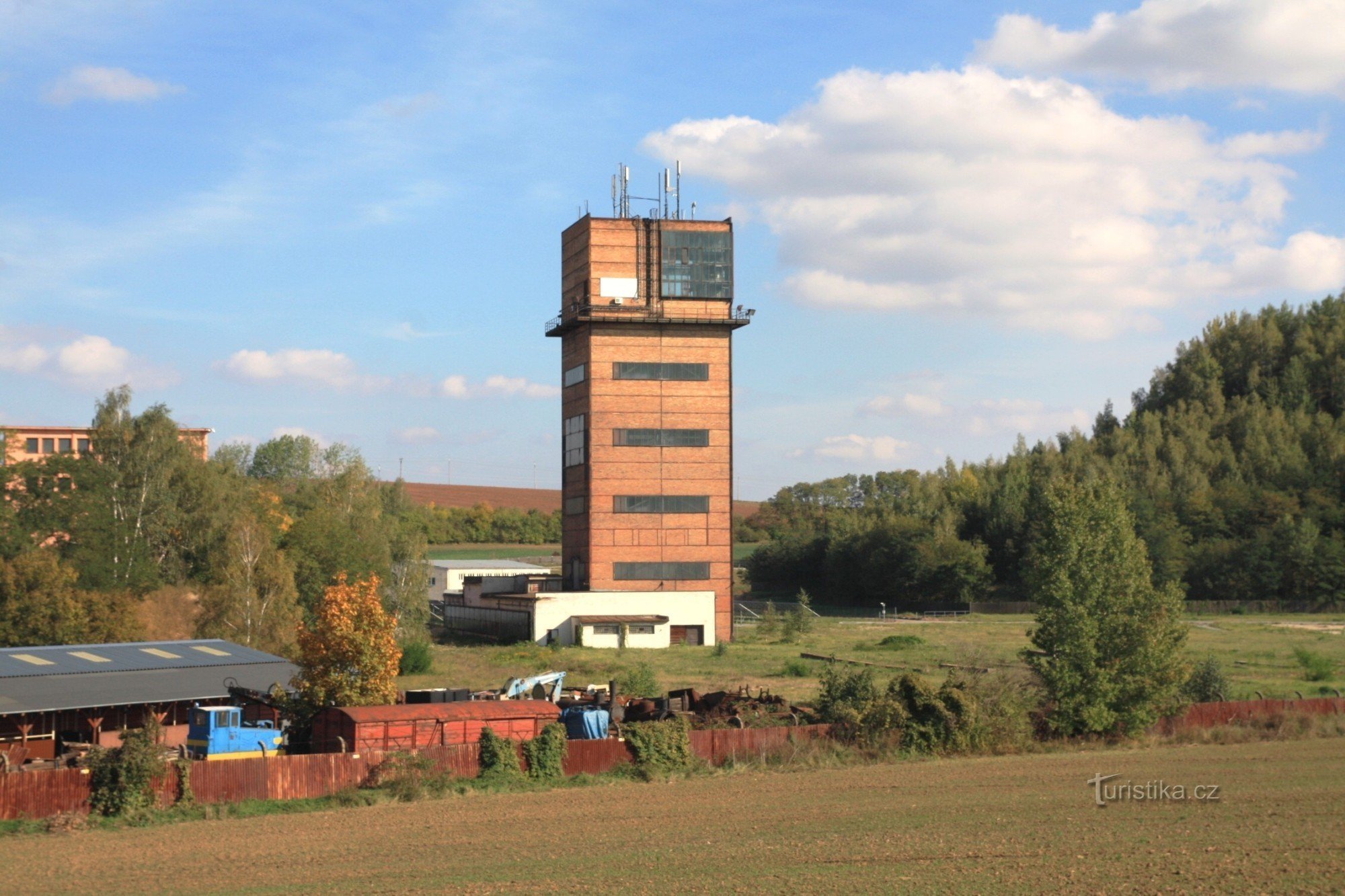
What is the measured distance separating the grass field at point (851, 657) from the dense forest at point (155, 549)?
23.4ft

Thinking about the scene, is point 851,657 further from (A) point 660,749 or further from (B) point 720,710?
(A) point 660,749

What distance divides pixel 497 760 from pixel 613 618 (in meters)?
42.7

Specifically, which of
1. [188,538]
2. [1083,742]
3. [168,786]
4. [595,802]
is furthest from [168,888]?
[188,538]

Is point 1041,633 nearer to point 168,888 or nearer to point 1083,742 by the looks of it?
point 1083,742

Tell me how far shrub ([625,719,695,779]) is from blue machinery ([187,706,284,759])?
9411 millimetres

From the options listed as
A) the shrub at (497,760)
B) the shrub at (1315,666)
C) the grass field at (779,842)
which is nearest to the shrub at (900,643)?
the shrub at (1315,666)

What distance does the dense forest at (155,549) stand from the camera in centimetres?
5191

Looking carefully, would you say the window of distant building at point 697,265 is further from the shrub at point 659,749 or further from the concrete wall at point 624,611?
the shrub at point 659,749

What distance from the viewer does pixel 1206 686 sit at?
1670 inches

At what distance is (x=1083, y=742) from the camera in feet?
124

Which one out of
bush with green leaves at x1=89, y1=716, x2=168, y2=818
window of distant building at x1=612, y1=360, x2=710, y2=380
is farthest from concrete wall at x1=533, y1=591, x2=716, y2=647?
bush with green leaves at x1=89, y1=716, x2=168, y2=818

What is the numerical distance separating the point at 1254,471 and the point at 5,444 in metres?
113

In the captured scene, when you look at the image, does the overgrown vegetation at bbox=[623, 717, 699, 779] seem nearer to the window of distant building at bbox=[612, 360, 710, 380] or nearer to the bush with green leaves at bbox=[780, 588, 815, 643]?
the window of distant building at bbox=[612, 360, 710, 380]

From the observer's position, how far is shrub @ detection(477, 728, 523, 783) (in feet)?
105
